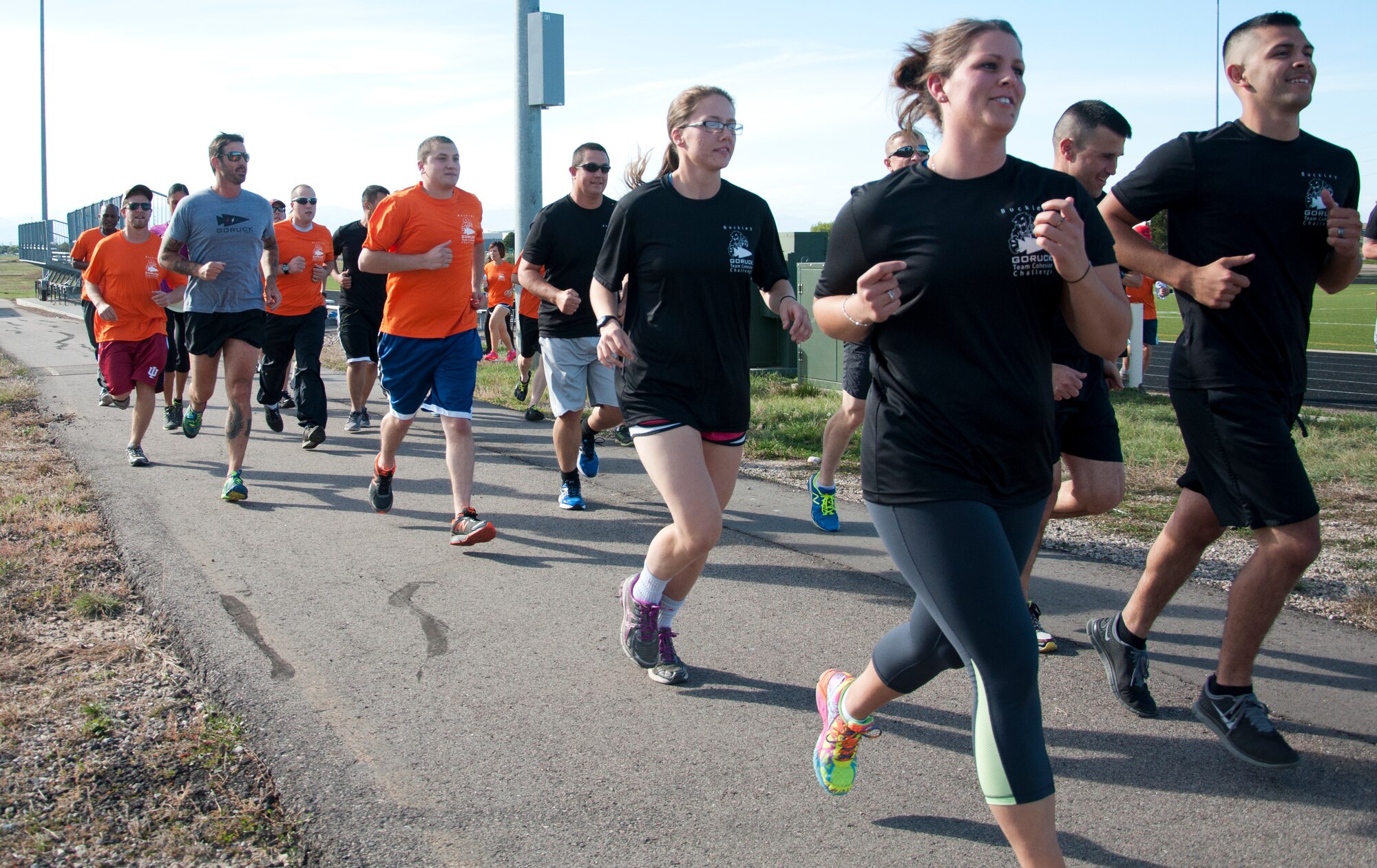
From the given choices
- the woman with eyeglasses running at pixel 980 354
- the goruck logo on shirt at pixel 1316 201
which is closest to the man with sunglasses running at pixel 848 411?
the goruck logo on shirt at pixel 1316 201

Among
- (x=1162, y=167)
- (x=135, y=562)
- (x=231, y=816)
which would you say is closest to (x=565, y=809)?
(x=231, y=816)

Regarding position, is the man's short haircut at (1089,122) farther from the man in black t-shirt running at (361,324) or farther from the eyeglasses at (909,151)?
the man in black t-shirt running at (361,324)

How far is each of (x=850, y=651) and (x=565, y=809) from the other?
158 centimetres

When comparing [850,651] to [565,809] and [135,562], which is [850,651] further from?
[135,562]

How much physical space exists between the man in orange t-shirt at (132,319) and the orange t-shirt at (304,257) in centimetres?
98

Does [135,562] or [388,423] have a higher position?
[388,423]

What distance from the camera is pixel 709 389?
3.96 m

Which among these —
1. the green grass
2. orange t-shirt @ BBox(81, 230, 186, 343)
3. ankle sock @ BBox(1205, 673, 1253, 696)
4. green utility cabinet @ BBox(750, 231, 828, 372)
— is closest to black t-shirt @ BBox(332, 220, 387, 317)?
orange t-shirt @ BBox(81, 230, 186, 343)

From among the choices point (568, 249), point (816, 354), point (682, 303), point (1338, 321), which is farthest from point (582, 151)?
point (1338, 321)

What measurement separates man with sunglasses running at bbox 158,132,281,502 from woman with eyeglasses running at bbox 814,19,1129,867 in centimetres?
556

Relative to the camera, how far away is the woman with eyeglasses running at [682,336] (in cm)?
391

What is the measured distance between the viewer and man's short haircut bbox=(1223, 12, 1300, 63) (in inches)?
134

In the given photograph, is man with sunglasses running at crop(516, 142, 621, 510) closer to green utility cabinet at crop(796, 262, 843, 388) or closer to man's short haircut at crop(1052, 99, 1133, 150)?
man's short haircut at crop(1052, 99, 1133, 150)

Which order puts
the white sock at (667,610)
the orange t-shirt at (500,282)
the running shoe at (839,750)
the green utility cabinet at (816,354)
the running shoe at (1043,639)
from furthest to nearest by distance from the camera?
1. the orange t-shirt at (500,282)
2. the green utility cabinet at (816,354)
3. the running shoe at (1043,639)
4. the white sock at (667,610)
5. the running shoe at (839,750)
